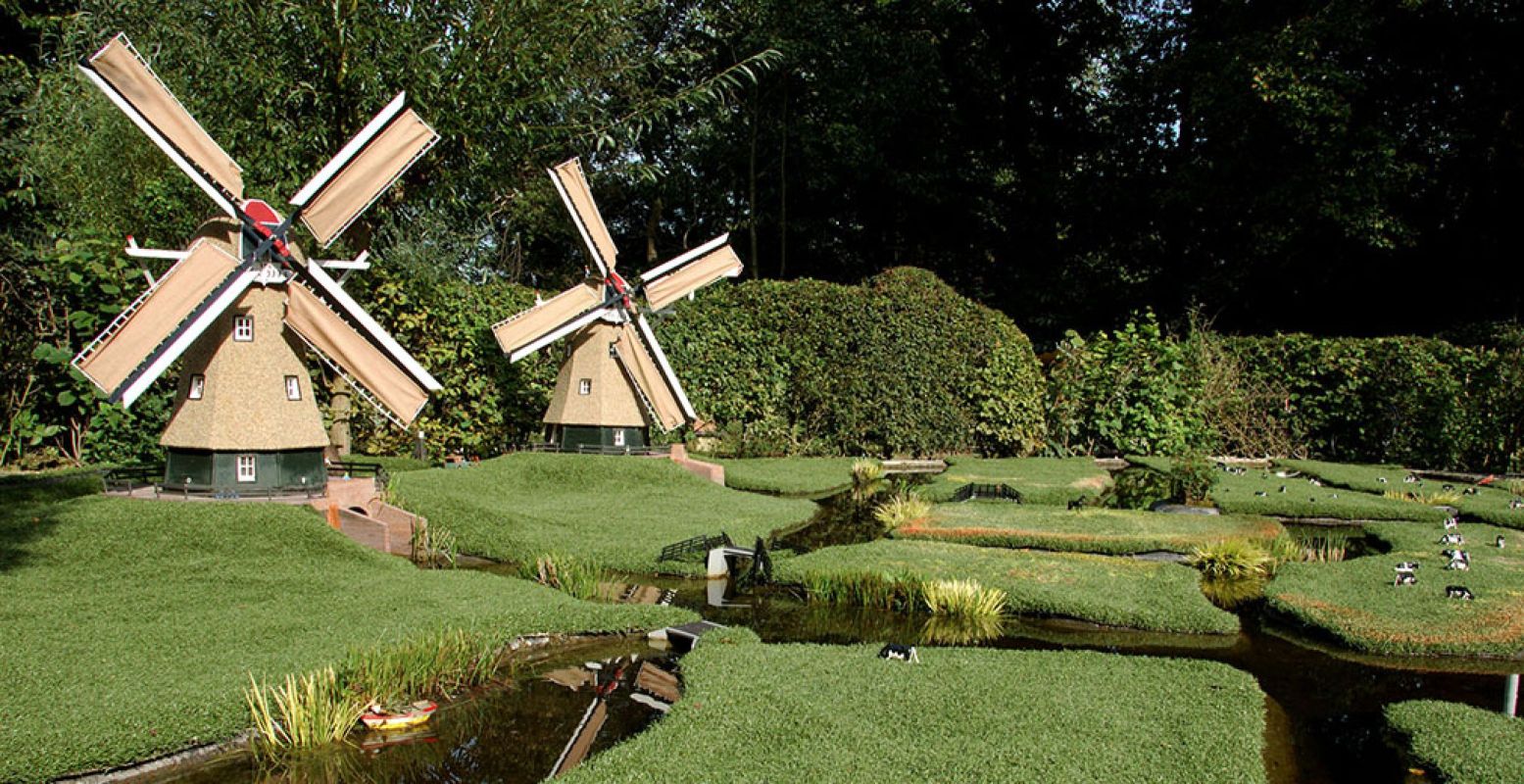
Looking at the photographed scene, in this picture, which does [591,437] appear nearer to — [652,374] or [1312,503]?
[652,374]

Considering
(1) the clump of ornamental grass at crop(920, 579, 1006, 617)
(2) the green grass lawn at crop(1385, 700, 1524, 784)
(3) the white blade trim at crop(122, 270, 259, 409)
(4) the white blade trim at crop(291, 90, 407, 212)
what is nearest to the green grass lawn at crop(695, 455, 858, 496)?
(1) the clump of ornamental grass at crop(920, 579, 1006, 617)

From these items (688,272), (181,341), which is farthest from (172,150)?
(688,272)

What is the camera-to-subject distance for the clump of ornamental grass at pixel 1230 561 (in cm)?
1130

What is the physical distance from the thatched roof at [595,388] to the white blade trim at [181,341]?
288 inches

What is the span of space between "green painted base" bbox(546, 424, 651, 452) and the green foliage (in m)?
11.9

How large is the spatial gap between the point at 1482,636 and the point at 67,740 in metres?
10.7

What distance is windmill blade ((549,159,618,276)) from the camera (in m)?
17.9

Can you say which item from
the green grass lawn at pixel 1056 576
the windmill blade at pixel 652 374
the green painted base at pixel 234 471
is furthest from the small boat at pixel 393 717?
the windmill blade at pixel 652 374

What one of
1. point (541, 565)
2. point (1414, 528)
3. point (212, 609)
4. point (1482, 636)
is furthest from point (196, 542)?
point (1414, 528)

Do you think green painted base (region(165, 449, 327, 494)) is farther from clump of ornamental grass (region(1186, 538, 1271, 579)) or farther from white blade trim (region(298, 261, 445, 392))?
clump of ornamental grass (region(1186, 538, 1271, 579))

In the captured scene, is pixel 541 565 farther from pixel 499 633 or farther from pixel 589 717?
pixel 589 717

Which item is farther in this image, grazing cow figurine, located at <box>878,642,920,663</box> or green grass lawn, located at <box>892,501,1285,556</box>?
green grass lawn, located at <box>892,501,1285,556</box>

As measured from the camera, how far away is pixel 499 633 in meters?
8.10

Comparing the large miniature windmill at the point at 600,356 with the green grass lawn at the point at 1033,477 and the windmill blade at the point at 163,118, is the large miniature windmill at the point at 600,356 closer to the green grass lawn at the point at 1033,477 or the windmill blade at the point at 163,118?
the green grass lawn at the point at 1033,477
